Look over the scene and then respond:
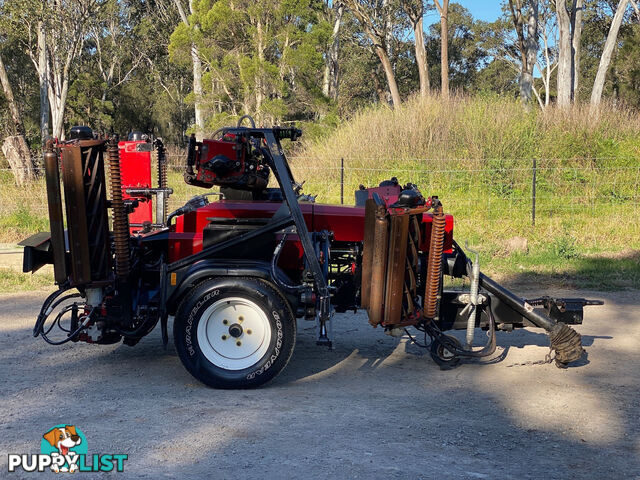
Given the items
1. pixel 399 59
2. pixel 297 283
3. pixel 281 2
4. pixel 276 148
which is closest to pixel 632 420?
pixel 297 283

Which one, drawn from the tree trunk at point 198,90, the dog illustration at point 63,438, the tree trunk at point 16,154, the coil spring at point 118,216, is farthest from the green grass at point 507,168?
the tree trunk at point 198,90

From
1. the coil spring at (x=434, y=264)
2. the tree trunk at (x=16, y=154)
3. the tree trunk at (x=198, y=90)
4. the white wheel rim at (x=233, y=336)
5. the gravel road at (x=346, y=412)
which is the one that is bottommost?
the gravel road at (x=346, y=412)

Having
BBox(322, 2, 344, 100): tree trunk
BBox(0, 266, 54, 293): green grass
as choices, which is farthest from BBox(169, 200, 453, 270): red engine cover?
BBox(322, 2, 344, 100): tree trunk

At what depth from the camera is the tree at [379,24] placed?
31.7 metres

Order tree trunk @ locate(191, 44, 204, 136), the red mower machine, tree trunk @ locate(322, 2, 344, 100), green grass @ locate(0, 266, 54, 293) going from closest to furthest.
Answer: the red mower machine
green grass @ locate(0, 266, 54, 293)
tree trunk @ locate(191, 44, 204, 136)
tree trunk @ locate(322, 2, 344, 100)

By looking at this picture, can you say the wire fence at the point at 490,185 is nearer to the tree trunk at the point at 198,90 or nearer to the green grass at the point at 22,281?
the green grass at the point at 22,281

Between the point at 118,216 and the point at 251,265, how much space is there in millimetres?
1080

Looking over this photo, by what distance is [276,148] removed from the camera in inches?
231

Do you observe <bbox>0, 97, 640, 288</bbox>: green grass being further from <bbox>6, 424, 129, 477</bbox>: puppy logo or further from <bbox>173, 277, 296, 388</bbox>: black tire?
<bbox>6, 424, 129, 477</bbox>: puppy logo

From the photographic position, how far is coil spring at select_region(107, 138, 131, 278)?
564 centimetres

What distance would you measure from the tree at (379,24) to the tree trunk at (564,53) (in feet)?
20.3

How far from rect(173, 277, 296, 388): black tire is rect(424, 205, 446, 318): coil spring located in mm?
1059

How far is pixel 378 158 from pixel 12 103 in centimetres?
1919

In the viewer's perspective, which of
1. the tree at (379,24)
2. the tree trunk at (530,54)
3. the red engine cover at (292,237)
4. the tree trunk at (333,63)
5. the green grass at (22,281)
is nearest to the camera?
the red engine cover at (292,237)
